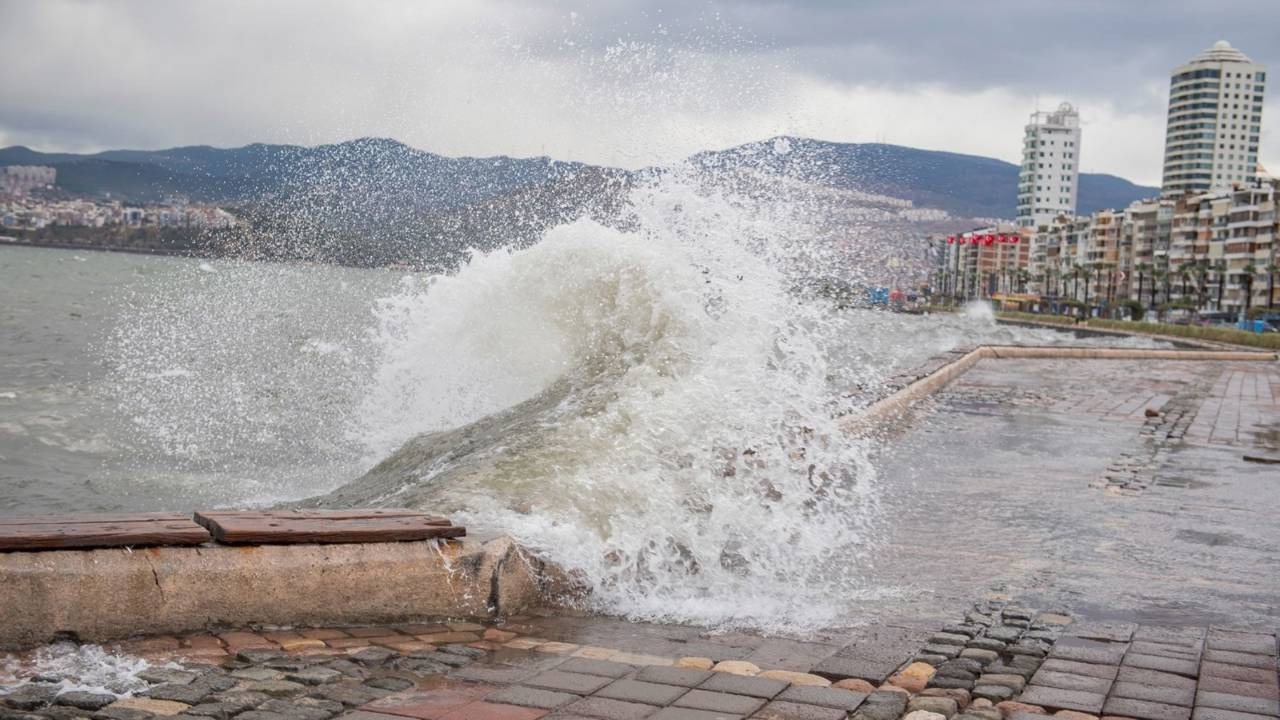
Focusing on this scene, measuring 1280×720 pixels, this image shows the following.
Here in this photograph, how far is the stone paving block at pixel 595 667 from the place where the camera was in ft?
13.0

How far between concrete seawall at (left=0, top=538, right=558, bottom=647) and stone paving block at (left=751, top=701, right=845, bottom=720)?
151 centimetres

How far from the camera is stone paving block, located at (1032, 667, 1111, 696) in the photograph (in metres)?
3.95

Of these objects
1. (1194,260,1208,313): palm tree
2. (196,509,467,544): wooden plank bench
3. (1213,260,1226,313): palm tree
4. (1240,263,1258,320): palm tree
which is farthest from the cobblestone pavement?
(1213,260,1226,313): palm tree

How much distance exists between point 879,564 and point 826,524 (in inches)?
31.0

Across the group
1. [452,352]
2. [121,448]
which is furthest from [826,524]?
[121,448]

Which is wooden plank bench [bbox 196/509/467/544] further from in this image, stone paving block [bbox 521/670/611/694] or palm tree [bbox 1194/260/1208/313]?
palm tree [bbox 1194/260/1208/313]

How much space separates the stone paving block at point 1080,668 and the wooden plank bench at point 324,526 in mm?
2213

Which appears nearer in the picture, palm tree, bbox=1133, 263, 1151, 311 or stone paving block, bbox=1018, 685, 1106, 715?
stone paving block, bbox=1018, 685, 1106, 715

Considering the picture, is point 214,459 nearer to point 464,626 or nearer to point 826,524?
point 826,524

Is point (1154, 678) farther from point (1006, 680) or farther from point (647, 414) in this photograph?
point (647, 414)

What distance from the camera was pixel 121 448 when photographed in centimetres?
1285

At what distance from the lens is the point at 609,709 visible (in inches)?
142

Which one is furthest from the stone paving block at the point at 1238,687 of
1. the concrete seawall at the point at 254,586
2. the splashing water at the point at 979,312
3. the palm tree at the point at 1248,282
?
the palm tree at the point at 1248,282

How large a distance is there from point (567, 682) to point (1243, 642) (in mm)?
2640
